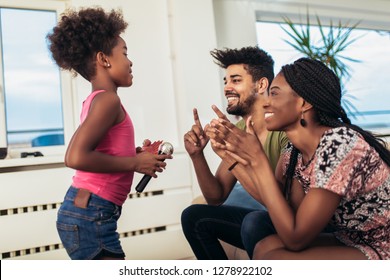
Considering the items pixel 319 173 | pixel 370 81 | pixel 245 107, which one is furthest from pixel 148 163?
pixel 370 81

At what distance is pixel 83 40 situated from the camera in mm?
1416

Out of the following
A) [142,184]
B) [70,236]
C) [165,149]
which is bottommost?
[70,236]

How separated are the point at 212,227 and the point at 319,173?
2.38 ft

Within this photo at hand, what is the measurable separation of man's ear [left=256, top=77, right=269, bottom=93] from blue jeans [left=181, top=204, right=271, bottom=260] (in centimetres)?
57

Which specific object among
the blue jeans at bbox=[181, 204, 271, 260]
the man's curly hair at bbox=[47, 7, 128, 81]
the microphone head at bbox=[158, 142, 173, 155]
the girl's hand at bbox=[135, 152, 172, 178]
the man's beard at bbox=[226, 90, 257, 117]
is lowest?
the blue jeans at bbox=[181, 204, 271, 260]

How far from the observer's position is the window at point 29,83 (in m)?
2.80

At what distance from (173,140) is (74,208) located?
183 centimetres

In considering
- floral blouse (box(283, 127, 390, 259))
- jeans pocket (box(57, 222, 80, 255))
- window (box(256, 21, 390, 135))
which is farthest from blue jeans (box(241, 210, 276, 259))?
window (box(256, 21, 390, 135))

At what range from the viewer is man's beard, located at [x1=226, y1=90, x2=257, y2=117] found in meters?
2.01

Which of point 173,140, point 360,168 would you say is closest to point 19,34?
point 173,140

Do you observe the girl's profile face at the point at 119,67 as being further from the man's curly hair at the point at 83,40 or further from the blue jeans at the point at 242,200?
the blue jeans at the point at 242,200

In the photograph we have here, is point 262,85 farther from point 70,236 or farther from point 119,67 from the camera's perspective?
point 70,236

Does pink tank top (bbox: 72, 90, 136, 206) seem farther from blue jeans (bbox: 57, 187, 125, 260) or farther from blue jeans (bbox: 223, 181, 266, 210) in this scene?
blue jeans (bbox: 223, 181, 266, 210)

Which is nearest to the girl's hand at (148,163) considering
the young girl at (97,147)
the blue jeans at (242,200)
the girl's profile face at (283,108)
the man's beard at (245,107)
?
the young girl at (97,147)
